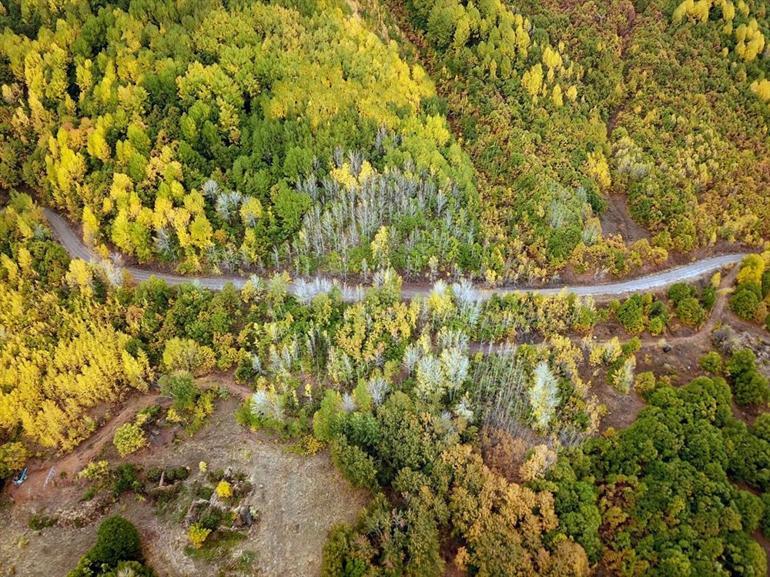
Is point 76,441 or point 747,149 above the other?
point 747,149

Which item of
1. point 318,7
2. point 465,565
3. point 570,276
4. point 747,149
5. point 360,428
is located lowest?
point 465,565

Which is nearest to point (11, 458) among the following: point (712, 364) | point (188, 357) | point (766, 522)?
point (188, 357)

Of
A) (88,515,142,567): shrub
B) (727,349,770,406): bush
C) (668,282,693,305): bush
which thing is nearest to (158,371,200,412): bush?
(88,515,142,567): shrub

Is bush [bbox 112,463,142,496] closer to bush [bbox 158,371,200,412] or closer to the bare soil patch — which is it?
the bare soil patch

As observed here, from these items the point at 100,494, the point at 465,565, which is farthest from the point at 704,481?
the point at 100,494

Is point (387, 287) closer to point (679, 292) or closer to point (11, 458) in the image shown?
point (679, 292)

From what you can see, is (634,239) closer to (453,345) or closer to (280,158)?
(453,345)
